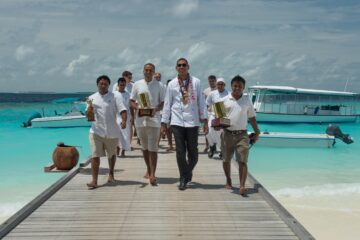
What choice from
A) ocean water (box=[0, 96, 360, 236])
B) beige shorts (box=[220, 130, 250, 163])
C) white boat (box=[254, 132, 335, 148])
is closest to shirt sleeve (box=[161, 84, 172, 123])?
beige shorts (box=[220, 130, 250, 163])

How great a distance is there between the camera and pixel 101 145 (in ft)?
21.7

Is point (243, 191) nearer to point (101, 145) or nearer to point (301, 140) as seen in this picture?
point (101, 145)

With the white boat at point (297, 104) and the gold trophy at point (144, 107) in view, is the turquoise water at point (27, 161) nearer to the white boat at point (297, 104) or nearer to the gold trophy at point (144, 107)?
the gold trophy at point (144, 107)

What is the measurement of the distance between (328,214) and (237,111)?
495cm

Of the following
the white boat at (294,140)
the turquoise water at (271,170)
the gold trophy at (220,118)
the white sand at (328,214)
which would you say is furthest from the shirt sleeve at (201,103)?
the white boat at (294,140)

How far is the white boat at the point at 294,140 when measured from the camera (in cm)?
2039

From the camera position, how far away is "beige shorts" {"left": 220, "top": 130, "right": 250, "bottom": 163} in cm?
604

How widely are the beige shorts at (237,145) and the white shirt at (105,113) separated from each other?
1568 mm

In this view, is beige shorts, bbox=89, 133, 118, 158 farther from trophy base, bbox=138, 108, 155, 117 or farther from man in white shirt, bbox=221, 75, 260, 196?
man in white shirt, bbox=221, 75, 260, 196

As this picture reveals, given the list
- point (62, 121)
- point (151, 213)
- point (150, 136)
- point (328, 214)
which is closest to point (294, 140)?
point (328, 214)

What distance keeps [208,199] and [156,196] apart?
0.73 meters

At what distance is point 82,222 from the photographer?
4887mm

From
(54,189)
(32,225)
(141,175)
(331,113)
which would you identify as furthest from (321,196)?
(331,113)

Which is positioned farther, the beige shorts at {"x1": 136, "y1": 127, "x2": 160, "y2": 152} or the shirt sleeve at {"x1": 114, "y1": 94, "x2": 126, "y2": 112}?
the beige shorts at {"x1": 136, "y1": 127, "x2": 160, "y2": 152}
